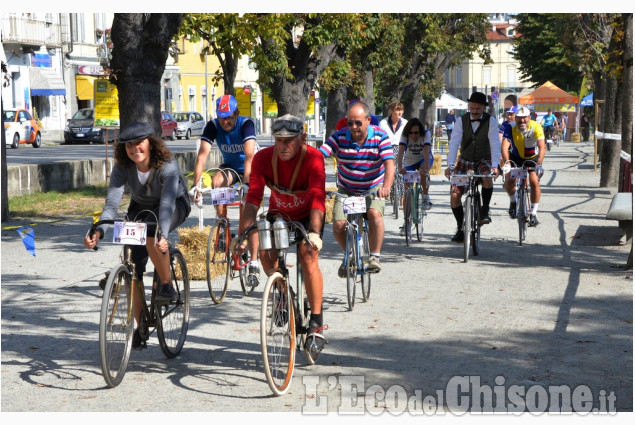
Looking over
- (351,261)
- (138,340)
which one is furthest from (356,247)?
(138,340)

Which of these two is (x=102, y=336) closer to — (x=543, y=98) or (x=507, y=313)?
(x=507, y=313)

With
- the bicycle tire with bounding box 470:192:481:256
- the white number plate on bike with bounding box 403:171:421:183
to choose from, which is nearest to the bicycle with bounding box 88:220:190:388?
the bicycle tire with bounding box 470:192:481:256

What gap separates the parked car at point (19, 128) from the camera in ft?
141

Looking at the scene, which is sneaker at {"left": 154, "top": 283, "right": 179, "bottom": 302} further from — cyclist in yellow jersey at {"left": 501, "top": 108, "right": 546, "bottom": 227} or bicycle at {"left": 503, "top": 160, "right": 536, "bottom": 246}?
cyclist in yellow jersey at {"left": 501, "top": 108, "right": 546, "bottom": 227}

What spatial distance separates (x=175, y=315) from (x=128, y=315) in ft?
2.66

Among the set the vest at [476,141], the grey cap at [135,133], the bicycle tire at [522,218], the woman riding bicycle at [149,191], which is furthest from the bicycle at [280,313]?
the bicycle tire at [522,218]

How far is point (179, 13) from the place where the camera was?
16484 millimetres

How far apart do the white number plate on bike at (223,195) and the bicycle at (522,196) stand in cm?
488

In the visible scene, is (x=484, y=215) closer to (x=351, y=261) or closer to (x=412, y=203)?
(x=412, y=203)

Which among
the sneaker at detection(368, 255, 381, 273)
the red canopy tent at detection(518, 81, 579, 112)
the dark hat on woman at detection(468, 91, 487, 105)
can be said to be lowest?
the sneaker at detection(368, 255, 381, 273)

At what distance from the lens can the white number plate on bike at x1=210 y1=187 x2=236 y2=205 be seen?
382 inches

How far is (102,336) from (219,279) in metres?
3.94

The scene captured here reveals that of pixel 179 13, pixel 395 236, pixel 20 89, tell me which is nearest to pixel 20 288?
pixel 395 236

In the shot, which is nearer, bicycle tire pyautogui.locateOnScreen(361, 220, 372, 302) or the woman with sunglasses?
bicycle tire pyautogui.locateOnScreen(361, 220, 372, 302)
